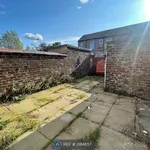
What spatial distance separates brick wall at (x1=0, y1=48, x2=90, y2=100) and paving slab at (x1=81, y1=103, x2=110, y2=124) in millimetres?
2368

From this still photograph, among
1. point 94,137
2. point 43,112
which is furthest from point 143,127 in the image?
point 43,112

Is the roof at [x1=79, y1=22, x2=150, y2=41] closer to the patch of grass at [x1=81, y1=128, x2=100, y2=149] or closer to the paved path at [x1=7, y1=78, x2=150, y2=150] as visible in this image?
the paved path at [x1=7, y1=78, x2=150, y2=150]

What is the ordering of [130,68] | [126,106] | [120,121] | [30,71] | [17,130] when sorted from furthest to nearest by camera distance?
[30,71] → [130,68] → [126,106] → [120,121] → [17,130]

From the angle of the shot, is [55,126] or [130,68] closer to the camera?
[55,126]

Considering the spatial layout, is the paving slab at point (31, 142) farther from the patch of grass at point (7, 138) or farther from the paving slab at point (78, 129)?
the paving slab at point (78, 129)

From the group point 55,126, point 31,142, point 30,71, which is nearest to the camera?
point 31,142

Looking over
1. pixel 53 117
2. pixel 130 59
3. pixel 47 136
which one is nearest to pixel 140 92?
pixel 130 59

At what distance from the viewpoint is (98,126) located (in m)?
1.91

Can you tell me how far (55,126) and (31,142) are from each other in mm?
476

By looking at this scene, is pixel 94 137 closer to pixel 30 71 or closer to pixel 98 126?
pixel 98 126

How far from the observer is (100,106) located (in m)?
2.79

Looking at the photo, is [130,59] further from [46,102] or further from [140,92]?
[46,102]

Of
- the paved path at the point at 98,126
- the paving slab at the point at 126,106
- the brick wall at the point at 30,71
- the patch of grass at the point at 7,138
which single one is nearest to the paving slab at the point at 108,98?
the paving slab at the point at 126,106

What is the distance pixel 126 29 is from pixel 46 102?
828 inches
